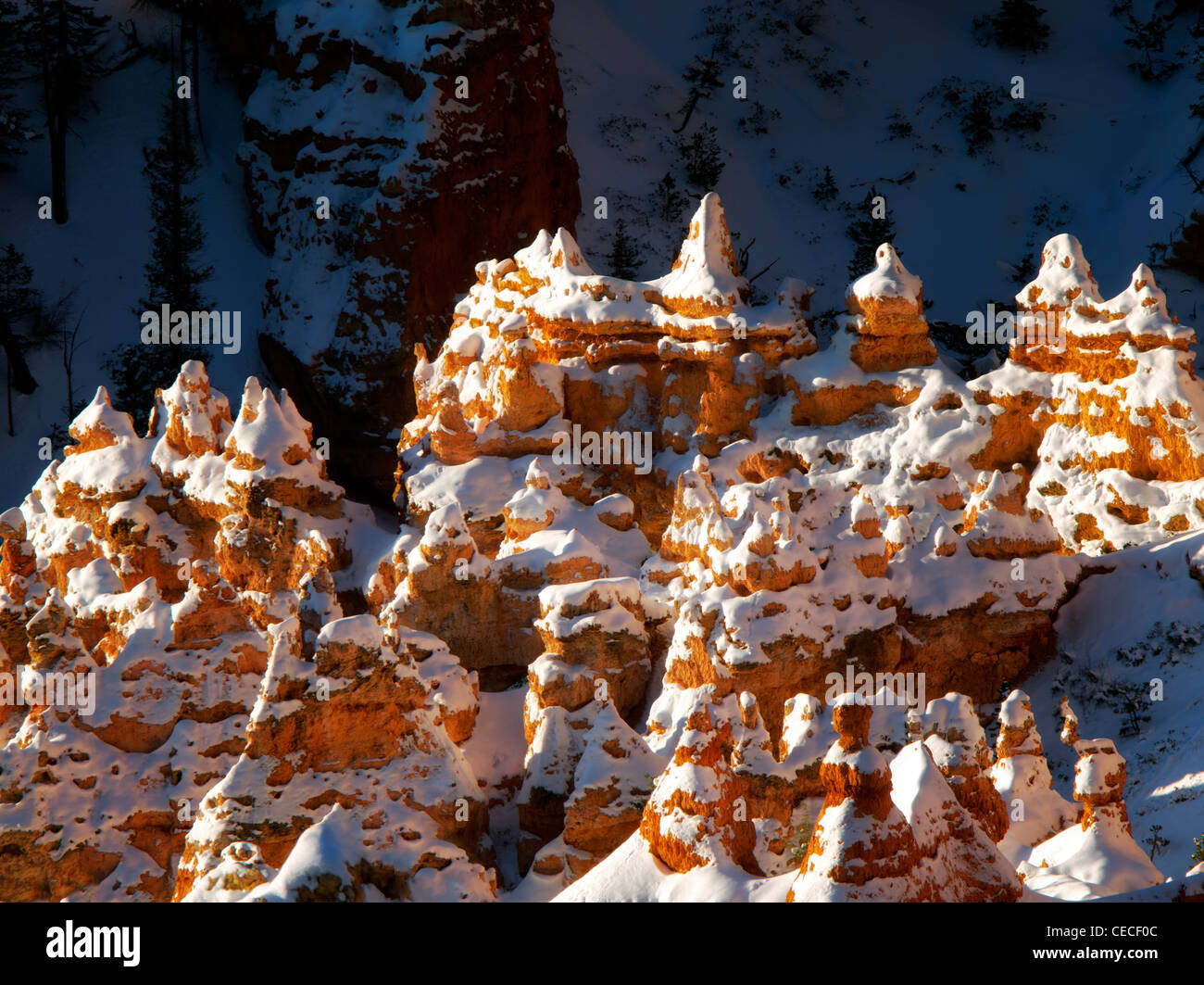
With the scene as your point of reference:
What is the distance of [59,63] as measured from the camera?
4538 cm

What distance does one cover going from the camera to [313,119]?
140 feet

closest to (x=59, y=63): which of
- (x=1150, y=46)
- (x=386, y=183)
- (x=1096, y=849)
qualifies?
(x=386, y=183)

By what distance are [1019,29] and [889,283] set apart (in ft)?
101

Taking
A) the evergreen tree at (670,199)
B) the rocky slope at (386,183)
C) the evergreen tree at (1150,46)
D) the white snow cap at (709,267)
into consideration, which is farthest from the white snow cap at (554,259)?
the evergreen tree at (1150,46)

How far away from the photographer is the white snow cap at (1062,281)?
27.7 m

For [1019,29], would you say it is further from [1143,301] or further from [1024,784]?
[1024,784]

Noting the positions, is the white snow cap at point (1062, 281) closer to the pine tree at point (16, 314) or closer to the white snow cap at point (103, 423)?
Answer: the white snow cap at point (103, 423)

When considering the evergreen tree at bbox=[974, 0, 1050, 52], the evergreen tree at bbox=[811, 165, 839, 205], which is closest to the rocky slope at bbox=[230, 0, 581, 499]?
the evergreen tree at bbox=[811, 165, 839, 205]

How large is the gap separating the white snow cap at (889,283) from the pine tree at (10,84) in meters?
29.4

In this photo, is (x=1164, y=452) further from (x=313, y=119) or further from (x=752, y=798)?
(x=313, y=119)

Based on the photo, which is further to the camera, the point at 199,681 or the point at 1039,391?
the point at 1039,391
